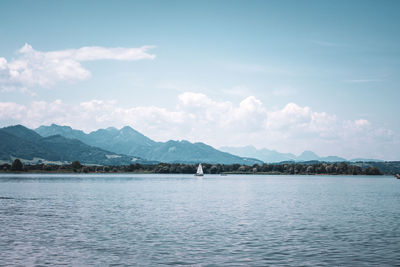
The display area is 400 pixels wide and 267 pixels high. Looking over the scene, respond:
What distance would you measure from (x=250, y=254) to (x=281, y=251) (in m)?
3.51

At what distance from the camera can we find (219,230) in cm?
4978

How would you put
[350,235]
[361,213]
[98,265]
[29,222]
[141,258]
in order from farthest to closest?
[361,213] → [29,222] → [350,235] → [141,258] → [98,265]

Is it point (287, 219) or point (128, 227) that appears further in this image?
point (287, 219)

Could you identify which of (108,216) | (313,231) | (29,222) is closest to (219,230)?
(313,231)

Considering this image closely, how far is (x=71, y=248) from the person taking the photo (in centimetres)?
Answer: 3922

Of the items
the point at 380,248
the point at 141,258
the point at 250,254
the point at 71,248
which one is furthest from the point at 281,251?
the point at 71,248

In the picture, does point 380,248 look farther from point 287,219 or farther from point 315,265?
point 287,219

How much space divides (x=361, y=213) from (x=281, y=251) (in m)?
39.1

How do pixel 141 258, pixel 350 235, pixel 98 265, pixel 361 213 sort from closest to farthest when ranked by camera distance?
1. pixel 98 265
2. pixel 141 258
3. pixel 350 235
4. pixel 361 213

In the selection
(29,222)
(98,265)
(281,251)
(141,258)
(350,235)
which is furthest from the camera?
(29,222)

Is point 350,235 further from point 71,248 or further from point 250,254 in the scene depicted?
point 71,248

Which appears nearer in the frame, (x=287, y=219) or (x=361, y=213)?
(x=287, y=219)

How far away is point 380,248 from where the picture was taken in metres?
39.3

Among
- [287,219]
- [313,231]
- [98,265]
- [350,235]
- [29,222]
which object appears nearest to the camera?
[98,265]
